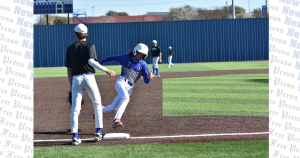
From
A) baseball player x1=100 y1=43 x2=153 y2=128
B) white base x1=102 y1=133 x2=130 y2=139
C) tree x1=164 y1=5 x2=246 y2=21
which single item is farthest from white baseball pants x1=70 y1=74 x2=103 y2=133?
tree x1=164 y1=5 x2=246 y2=21

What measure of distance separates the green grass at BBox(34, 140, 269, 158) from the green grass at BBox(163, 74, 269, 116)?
2938mm

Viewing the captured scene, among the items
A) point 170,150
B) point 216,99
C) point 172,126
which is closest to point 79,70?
point 170,150

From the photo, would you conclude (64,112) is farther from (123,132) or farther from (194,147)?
(194,147)

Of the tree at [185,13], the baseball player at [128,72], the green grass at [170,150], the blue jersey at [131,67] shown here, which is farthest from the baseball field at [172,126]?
the tree at [185,13]

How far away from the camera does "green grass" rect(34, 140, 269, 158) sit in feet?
16.9

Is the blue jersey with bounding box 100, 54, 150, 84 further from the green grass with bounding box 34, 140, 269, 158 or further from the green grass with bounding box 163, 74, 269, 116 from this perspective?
the green grass with bounding box 163, 74, 269, 116

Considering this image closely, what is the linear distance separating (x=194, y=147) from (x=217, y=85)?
940cm

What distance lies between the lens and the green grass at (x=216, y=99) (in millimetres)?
8947

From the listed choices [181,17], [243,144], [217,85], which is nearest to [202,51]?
[217,85]

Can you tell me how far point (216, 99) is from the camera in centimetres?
1105

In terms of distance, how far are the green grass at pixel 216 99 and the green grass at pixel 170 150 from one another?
2.94 metres

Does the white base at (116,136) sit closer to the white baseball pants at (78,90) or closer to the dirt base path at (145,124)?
the dirt base path at (145,124)

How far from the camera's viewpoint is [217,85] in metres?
14.7

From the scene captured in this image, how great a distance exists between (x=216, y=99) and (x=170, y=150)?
591 cm
